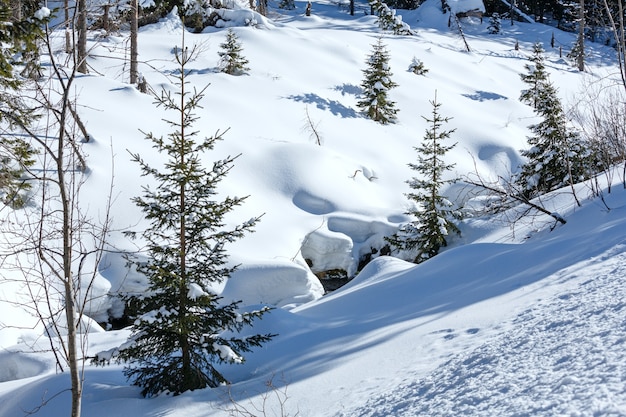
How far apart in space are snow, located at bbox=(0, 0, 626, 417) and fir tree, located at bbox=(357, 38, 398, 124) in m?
0.69

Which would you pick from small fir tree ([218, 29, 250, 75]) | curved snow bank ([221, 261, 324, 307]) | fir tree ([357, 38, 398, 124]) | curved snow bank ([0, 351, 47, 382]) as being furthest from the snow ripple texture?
small fir tree ([218, 29, 250, 75])

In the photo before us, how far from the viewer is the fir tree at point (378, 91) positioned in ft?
67.9

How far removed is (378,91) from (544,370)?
18429mm

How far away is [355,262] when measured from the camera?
14.3m

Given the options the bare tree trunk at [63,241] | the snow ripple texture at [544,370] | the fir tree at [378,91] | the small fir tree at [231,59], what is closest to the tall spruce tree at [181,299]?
the bare tree trunk at [63,241]

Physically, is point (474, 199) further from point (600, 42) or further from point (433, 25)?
point (600, 42)

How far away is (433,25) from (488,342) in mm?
40053

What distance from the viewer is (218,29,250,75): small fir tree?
2123cm

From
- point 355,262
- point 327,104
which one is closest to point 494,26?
point 327,104

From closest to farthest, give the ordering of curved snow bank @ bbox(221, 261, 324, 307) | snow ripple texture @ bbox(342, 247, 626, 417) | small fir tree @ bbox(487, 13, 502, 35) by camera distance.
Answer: snow ripple texture @ bbox(342, 247, 626, 417) < curved snow bank @ bbox(221, 261, 324, 307) < small fir tree @ bbox(487, 13, 502, 35)

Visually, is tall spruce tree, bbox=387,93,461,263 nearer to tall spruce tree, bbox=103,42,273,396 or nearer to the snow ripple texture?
tall spruce tree, bbox=103,42,273,396

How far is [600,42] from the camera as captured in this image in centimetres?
4228

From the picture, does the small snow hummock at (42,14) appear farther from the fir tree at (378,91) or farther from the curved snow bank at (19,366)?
the fir tree at (378,91)

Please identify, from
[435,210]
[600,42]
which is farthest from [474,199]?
[600,42]
